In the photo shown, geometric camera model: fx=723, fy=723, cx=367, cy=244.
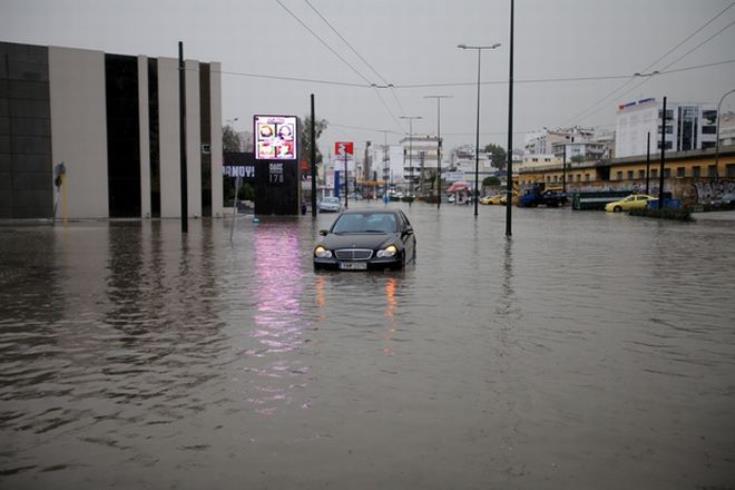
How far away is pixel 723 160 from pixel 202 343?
75381 millimetres

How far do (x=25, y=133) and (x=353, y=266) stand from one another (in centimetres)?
3308

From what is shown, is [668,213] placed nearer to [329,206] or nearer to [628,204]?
[628,204]

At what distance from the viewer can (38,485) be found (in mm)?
4418

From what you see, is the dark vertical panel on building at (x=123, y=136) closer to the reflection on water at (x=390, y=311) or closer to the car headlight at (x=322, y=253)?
the car headlight at (x=322, y=253)

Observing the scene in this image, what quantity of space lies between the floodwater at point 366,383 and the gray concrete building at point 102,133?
29427mm

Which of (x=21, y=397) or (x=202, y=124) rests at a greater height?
(x=202, y=124)

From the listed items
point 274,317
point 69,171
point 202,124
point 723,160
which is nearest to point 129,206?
point 69,171

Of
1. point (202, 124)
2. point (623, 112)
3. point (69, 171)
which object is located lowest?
point (69, 171)

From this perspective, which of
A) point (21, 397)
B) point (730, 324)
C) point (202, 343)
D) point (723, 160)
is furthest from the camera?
→ point (723, 160)

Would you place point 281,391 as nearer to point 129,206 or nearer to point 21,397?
point 21,397

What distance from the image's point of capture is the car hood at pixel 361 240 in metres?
15.3

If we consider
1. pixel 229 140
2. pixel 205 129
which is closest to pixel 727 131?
pixel 229 140

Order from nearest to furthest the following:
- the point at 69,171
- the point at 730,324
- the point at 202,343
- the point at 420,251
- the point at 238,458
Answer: the point at 238,458
the point at 202,343
the point at 730,324
the point at 420,251
the point at 69,171

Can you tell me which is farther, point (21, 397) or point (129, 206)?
point (129, 206)
